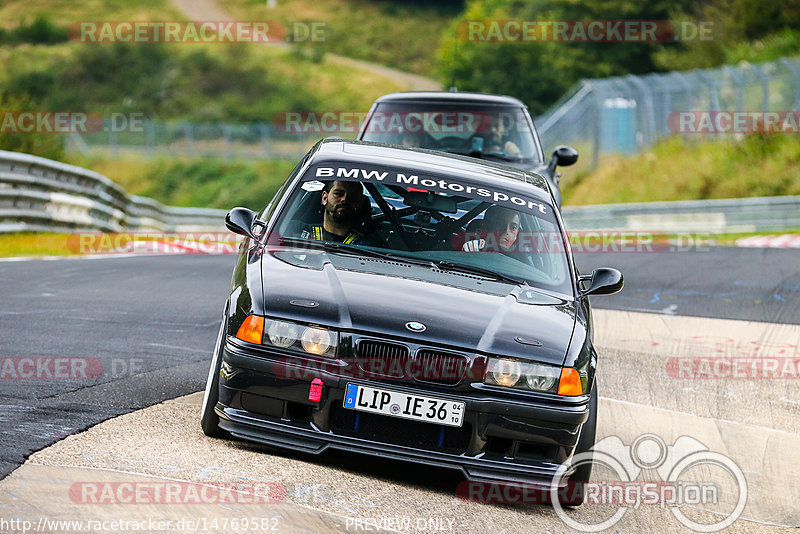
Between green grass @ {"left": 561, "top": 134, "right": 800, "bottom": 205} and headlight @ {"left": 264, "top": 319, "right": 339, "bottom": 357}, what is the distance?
24.1 m

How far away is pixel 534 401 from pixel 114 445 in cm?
184

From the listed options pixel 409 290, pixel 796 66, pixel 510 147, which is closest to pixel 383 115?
pixel 510 147

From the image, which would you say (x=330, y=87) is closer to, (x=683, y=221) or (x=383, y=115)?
(x=683, y=221)

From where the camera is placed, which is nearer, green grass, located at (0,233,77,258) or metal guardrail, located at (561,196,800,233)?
green grass, located at (0,233,77,258)

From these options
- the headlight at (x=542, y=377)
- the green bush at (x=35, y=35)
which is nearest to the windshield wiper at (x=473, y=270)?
the headlight at (x=542, y=377)

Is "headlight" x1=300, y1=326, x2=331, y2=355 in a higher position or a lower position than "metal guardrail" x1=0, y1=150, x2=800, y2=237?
lower

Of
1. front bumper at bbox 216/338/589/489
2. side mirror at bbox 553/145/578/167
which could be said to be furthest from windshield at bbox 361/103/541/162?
front bumper at bbox 216/338/589/489

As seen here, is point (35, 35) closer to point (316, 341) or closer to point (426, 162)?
point (426, 162)

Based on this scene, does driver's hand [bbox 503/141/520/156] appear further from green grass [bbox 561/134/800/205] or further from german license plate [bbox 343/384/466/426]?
green grass [bbox 561/134/800/205]

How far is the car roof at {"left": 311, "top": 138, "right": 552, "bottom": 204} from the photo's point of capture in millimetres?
6895

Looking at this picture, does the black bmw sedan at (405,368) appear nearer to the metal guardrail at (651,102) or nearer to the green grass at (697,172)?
the green grass at (697,172)

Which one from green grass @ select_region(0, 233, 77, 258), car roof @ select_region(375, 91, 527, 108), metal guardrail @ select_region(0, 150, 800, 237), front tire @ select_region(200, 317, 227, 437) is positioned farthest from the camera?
metal guardrail @ select_region(0, 150, 800, 237)

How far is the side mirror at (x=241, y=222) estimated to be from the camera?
21.5 feet

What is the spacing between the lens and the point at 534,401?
541cm
